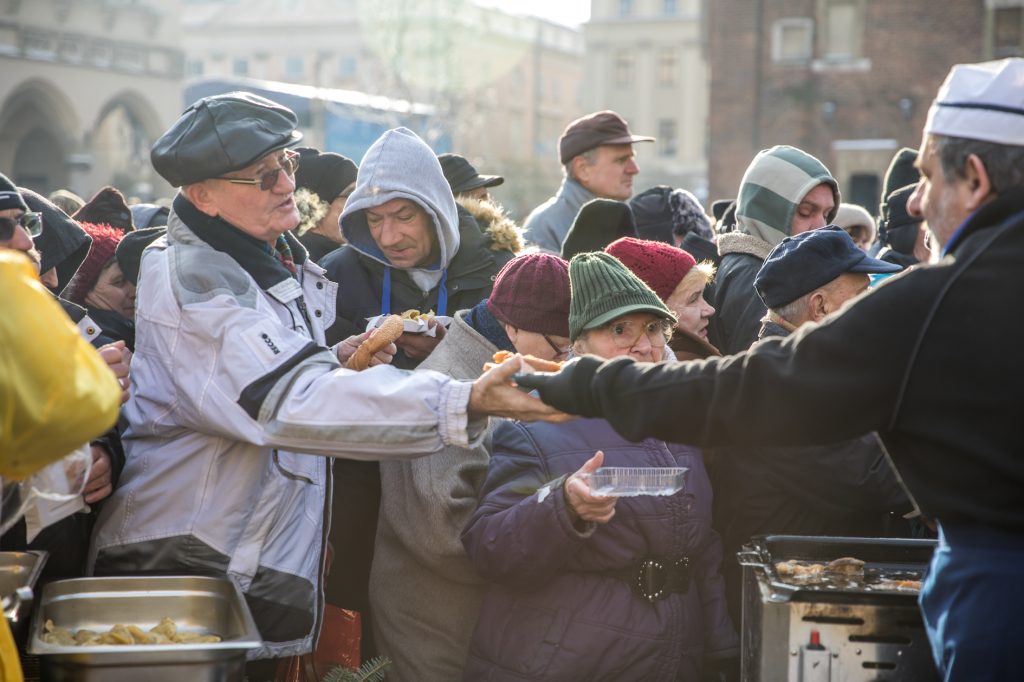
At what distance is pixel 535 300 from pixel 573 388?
40.8 inches

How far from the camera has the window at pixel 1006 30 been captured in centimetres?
2391

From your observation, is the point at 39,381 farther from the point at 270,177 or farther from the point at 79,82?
the point at 79,82

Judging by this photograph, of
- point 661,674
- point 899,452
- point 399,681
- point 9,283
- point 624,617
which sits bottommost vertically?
point 399,681

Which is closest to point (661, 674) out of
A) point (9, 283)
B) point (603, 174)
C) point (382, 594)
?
point (382, 594)

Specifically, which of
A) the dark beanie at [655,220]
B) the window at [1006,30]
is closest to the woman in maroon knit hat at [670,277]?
the dark beanie at [655,220]

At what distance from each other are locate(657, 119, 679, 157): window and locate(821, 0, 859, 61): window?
30.1 m

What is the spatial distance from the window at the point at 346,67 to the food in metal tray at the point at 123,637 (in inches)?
2383

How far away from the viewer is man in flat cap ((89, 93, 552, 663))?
237cm

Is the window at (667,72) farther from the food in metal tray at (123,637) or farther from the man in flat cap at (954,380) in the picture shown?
the food in metal tray at (123,637)

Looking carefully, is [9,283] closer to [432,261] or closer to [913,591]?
[913,591]

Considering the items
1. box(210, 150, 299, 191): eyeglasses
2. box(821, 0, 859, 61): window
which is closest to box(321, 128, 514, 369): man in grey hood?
box(210, 150, 299, 191): eyeglasses

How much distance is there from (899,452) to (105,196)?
4.65m

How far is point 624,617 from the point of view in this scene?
278 centimetres

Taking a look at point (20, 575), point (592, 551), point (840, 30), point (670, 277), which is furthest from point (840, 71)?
point (20, 575)
